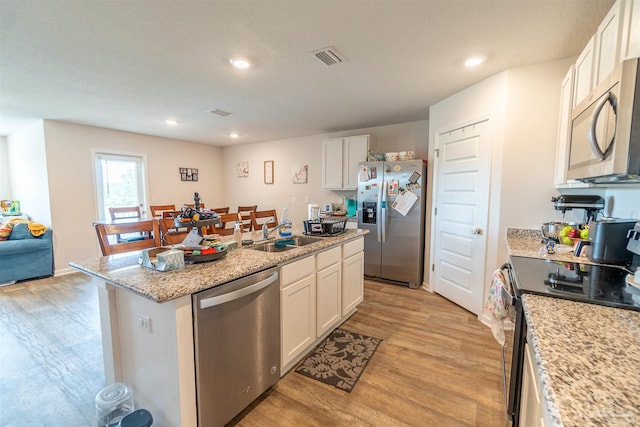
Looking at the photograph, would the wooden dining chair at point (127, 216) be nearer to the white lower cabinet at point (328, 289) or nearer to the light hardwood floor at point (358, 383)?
the light hardwood floor at point (358, 383)

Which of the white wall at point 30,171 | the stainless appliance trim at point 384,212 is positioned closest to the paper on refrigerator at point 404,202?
the stainless appliance trim at point 384,212

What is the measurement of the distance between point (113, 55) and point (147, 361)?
2293 mm

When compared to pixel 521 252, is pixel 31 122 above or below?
above

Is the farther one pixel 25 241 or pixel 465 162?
pixel 25 241

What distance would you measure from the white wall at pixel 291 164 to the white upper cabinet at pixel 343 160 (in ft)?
1.01

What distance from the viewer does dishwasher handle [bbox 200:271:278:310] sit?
4.34ft

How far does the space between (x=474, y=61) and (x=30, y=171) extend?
6.54m

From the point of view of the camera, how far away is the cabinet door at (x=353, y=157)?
430cm

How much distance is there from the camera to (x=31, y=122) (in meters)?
4.18

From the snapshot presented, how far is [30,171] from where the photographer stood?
4.55m

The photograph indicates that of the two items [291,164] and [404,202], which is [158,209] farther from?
[404,202]

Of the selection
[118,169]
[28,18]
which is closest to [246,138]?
[118,169]

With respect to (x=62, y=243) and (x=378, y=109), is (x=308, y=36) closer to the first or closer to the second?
(x=378, y=109)

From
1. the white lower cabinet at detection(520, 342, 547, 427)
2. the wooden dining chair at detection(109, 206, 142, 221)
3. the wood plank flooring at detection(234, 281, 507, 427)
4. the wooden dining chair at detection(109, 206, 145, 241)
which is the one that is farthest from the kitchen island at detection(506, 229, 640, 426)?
the wooden dining chair at detection(109, 206, 142, 221)
